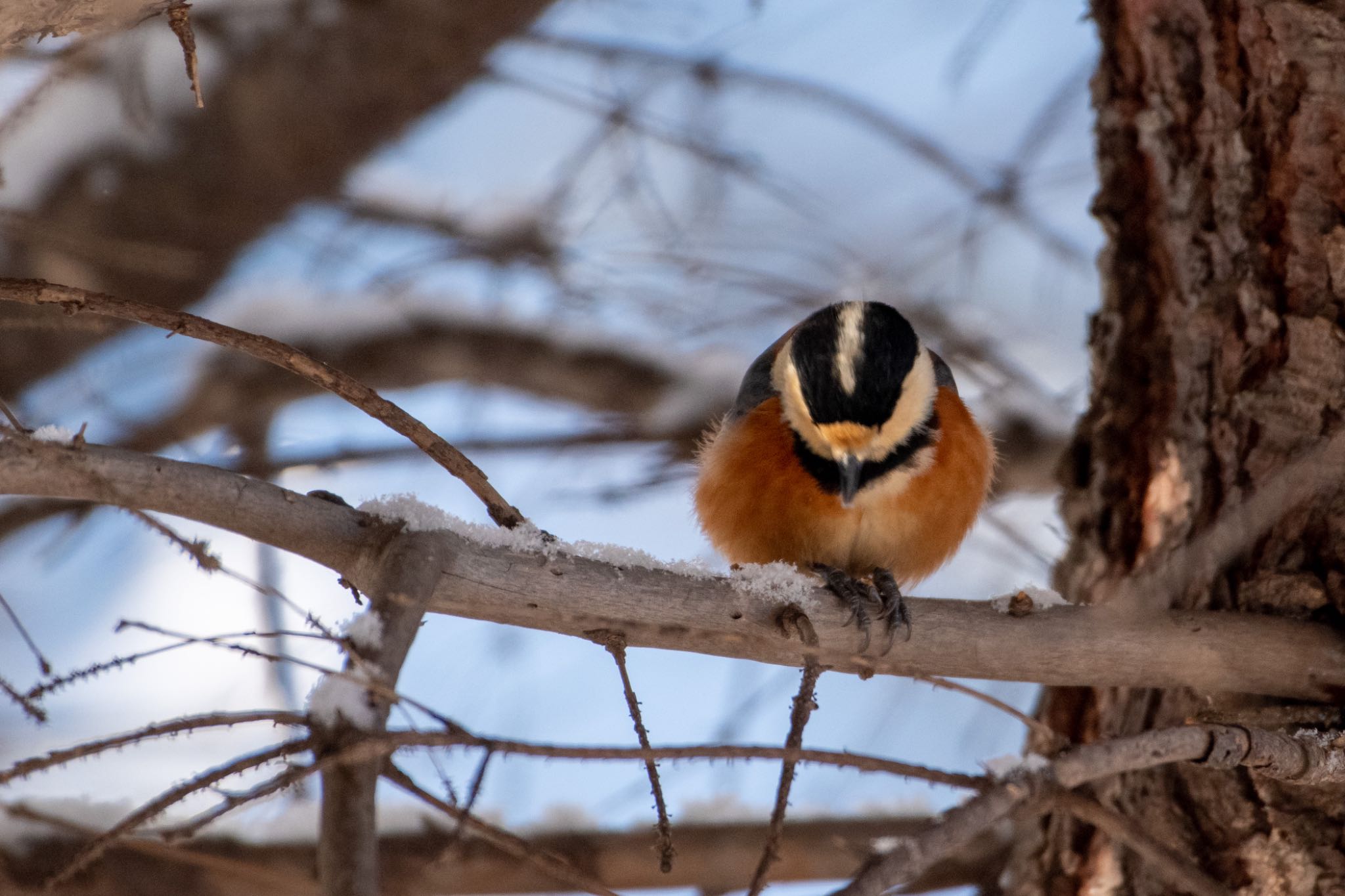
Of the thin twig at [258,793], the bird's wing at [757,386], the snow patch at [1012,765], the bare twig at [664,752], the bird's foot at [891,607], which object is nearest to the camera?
the thin twig at [258,793]

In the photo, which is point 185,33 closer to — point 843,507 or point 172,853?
point 172,853

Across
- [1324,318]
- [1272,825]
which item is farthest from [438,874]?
[1324,318]

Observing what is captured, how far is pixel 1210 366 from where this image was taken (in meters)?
2.51

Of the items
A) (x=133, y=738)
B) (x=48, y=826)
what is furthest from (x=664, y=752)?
(x=48, y=826)

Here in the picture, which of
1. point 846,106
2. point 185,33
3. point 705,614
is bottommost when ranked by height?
point 705,614

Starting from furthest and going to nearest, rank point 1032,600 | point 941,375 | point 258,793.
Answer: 1. point 941,375
2. point 1032,600
3. point 258,793

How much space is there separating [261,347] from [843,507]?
4.36 ft

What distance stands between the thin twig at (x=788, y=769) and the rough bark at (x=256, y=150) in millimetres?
3177

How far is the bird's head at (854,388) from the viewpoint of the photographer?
245 cm

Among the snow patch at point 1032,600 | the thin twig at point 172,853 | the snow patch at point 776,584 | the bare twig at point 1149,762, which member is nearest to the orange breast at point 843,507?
the snow patch at point 1032,600

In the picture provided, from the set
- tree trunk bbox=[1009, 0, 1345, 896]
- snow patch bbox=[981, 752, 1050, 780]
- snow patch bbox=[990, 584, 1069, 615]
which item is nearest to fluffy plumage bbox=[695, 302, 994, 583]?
tree trunk bbox=[1009, 0, 1345, 896]

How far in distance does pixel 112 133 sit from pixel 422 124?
44.7 inches

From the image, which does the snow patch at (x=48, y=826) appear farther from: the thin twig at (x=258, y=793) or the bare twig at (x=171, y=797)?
the thin twig at (x=258, y=793)

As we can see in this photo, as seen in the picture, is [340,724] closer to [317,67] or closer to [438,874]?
[438,874]
